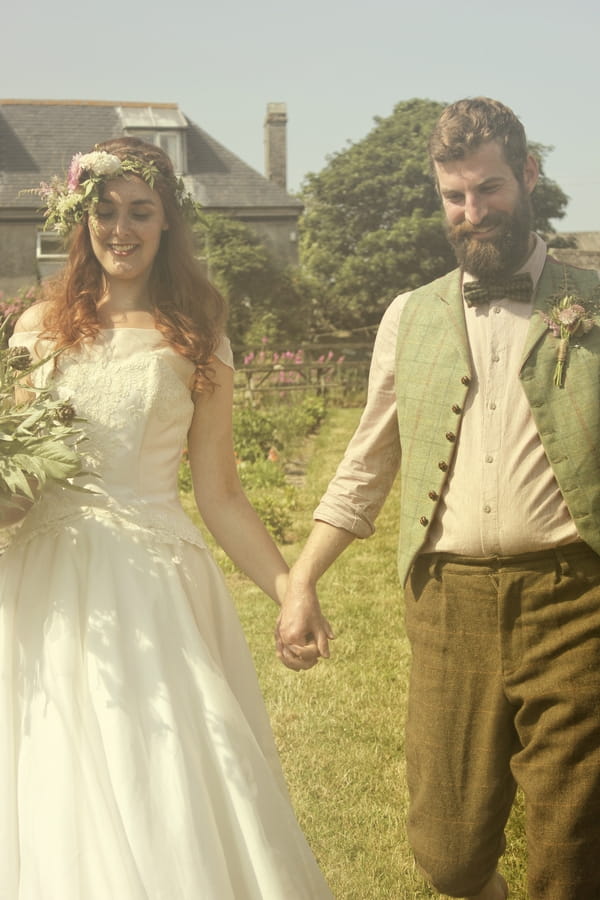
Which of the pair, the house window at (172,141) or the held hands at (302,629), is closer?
the held hands at (302,629)

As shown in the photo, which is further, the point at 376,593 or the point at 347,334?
the point at 347,334

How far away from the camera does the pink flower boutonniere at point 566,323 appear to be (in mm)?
3121

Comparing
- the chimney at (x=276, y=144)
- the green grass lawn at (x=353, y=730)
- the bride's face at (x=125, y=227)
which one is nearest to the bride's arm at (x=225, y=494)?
the bride's face at (x=125, y=227)

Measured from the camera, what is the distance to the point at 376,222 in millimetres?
39875

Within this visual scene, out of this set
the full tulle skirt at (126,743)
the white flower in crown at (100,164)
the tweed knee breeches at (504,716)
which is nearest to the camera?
the full tulle skirt at (126,743)

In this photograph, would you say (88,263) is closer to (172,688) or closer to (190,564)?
(190,564)

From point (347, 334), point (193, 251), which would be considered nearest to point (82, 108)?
point (347, 334)

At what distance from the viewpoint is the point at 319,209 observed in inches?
1606

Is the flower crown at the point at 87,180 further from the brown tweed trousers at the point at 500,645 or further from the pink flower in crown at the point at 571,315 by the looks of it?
the pink flower in crown at the point at 571,315

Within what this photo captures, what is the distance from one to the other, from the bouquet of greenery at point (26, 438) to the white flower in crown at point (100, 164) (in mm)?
640

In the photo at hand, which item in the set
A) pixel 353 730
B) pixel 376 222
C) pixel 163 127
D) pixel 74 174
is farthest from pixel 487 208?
pixel 376 222

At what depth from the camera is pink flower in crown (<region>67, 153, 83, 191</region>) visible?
3524 mm

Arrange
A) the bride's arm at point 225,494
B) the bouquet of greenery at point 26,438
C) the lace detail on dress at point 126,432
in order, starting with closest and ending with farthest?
the bouquet of greenery at point 26,438
the lace detail on dress at point 126,432
the bride's arm at point 225,494

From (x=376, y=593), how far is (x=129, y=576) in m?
5.28
